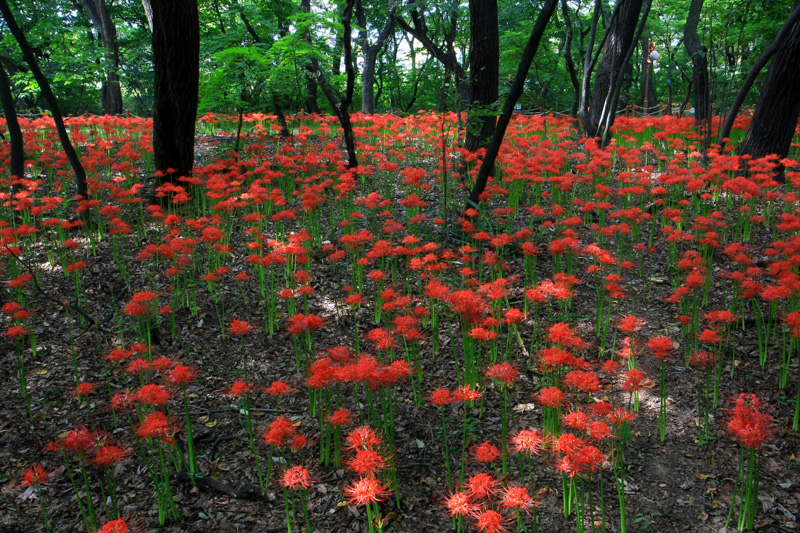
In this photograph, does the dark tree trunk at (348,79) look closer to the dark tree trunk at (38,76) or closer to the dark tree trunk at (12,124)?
the dark tree trunk at (38,76)

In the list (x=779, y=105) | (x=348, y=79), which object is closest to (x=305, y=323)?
(x=348, y=79)

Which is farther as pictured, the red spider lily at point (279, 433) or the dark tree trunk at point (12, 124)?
the dark tree trunk at point (12, 124)

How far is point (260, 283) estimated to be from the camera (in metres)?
5.05

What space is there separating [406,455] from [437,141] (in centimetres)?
624

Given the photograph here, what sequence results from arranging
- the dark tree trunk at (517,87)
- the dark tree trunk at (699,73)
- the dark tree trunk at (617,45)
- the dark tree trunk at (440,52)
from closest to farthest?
the dark tree trunk at (517,87) < the dark tree trunk at (440,52) < the dark tree trunk at (617,45) < the dark tree trunk at (699,73)

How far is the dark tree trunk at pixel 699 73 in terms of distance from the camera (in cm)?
879

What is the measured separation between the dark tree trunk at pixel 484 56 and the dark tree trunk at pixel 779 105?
12.7 feet

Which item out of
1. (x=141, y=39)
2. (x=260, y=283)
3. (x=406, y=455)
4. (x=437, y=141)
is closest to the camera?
(x=406, y=455)

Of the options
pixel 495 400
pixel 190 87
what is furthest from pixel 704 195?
pixel 190 87

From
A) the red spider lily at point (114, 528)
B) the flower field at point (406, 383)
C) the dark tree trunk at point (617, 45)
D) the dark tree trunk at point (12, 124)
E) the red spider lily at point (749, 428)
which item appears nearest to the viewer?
the red spider lily at point (114, 528)

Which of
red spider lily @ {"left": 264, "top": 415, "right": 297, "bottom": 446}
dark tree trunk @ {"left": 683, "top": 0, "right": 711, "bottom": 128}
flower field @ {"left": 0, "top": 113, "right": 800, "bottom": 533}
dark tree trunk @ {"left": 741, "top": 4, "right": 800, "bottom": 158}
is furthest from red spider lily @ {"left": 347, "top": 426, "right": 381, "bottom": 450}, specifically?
dark tree trunk @ {"left": 683, "top": 0, "right": 711, "bottom": 128}

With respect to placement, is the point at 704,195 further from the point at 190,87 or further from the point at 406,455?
the point at 190,87

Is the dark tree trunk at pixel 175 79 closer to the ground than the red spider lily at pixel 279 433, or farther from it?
farther from it

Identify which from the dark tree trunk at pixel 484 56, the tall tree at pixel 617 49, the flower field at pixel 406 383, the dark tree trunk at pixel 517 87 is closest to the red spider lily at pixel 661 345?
the flower field at pixel 406 383
